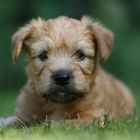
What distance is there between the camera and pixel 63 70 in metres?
9.58

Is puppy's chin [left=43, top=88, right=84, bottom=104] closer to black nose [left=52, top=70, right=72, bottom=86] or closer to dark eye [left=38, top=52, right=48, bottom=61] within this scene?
black nose [left=52, top=70, right=72, bottom=86]

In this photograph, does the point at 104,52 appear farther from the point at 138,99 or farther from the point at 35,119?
the point at 138,99

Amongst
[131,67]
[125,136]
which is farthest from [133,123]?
[131,67]

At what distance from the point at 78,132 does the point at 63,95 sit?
1.54 meters

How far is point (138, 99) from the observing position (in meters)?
14.1

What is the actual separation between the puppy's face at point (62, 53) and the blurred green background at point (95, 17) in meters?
7.60

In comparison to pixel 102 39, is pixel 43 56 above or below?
below

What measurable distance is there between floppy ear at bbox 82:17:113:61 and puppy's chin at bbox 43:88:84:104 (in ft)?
1.99

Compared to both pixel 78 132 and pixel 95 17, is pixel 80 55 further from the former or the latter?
pixel 95 17

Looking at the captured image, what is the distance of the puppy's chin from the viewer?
9586 millimetres

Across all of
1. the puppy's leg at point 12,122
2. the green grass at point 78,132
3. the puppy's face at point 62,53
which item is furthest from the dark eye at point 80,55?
the green grass at point 78,132

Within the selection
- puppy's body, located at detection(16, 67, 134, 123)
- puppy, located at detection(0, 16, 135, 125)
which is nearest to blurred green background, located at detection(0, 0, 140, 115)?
puppy's body, located at detection(16, 67, 134, 123)

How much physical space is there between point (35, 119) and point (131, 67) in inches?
347

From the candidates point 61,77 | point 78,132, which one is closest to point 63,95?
point 61,77
